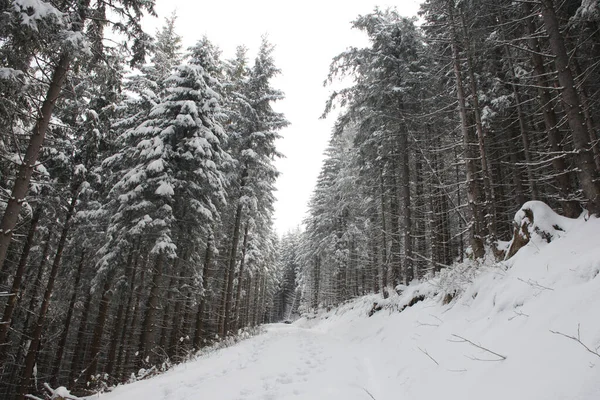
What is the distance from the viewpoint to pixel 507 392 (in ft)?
9.81

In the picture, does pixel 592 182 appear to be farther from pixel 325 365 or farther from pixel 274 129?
pixel 274 129

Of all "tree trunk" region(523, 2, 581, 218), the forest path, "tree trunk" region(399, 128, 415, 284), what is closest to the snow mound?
"tree trunk" region(523, 2, 581, 218)

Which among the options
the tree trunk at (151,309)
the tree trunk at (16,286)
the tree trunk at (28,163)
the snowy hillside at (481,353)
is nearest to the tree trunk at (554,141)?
the snowy hillside at (481,353)

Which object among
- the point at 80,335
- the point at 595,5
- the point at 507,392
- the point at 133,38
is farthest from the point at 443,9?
the point at 80,335

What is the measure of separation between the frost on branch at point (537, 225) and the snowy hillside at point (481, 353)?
112 millimetres

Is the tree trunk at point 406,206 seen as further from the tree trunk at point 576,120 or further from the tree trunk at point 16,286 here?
the tree trunk at point 16,286

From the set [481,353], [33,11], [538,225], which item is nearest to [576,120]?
[538,225]

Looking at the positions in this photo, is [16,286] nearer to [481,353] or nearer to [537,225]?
[481,353]

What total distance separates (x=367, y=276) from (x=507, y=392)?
104 ft

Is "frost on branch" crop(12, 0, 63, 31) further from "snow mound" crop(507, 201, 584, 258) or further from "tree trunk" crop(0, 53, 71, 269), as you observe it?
"snow mound" crop(507, 201, 584, 258)

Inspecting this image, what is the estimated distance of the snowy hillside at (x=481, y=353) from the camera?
295 centimetres

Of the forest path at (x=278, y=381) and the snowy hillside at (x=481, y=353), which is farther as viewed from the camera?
the forest path at (x=278, y=381)

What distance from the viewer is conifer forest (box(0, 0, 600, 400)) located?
7816 millimetres

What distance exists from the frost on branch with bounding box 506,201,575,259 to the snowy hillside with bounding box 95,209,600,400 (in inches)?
4.4
